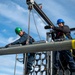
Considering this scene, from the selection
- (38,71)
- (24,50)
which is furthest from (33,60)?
(24,50)

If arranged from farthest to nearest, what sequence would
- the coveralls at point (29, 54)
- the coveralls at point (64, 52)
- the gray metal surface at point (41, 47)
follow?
the coveralls at point (29, 54), the coveralls at point (64, 52), the gray metal surface at point (41, 47)

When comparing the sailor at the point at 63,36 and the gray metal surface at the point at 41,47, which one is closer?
the gray metal surface at the point at 41,47

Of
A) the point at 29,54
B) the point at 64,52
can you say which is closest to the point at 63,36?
the point at 64,52

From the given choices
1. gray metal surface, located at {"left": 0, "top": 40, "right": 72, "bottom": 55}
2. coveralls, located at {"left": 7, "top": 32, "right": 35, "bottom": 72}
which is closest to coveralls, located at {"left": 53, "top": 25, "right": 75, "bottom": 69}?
coveralls, located at {"left": 7, "top": 32, "right": 35, "bottom": 72}

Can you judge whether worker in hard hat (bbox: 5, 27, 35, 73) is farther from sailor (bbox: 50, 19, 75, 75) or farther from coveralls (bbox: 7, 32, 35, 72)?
sailor (bbox: 50, 19, 75, 75)

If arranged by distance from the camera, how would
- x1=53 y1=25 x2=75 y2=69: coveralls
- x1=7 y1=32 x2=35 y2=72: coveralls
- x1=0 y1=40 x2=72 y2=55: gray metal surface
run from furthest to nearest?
x1=7 y1=32 x2=35 y2=72: coveralls < x1=53 y1=25 x2=75 y2=69: coveralls < x1=0 y1=40 x2=72 y2=55: gray metal surface

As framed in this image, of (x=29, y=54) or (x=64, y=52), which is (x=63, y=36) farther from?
(x=29, y=54)

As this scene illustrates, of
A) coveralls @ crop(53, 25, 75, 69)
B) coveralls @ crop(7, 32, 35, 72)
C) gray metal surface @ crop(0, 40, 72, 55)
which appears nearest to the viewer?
gray metal surface @ crop(0, 40, 72, 55)

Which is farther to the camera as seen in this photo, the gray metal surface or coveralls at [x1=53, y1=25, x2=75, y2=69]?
coveralls at [x1=53, y1=25, x2=75, y2=69]

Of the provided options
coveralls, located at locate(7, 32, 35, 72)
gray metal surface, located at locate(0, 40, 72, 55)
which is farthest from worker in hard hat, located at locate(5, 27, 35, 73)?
gray metal surface, located at locate(0, 40, 72, 55)

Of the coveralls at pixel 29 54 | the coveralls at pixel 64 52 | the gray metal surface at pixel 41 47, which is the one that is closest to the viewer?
the gray metal surface at pixel 41 47

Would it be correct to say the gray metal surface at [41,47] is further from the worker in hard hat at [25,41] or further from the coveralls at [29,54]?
the coveralls at [29,54]

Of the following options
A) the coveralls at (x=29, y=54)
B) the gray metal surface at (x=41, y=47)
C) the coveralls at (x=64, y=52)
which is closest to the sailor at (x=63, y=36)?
the coveralls at (x=64, y=52)

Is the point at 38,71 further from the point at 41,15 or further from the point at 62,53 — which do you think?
the point at 41,15
